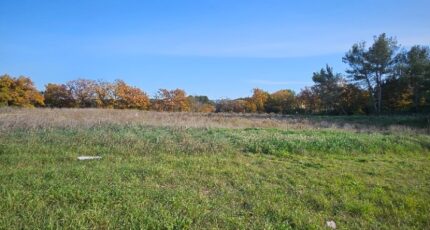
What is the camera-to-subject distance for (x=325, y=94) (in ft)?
191

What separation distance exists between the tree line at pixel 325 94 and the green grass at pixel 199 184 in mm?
34479

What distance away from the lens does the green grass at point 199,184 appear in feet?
19.6

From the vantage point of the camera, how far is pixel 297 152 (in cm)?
1248

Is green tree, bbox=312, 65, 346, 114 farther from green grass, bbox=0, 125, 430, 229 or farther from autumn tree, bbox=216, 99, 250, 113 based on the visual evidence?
green grass, bbox=0, 125, 430, 229

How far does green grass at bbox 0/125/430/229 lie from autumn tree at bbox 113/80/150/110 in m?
57.4

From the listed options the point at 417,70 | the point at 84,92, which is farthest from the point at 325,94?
the point at 84,92

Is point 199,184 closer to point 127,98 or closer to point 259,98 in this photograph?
point 127,98

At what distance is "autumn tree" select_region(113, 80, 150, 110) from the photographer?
227 ft

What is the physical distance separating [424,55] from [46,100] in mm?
64318

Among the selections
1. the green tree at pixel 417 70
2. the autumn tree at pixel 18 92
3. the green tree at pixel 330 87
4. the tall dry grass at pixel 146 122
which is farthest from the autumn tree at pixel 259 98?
the tall dry grass at pixel 146 122

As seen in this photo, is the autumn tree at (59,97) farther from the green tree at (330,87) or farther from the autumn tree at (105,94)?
the green tree at (330,87)

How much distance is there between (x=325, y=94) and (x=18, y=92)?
49.1 metres

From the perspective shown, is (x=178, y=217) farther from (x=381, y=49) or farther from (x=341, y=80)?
(x=341, y=80)

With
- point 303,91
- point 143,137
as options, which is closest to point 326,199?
point 143,137
